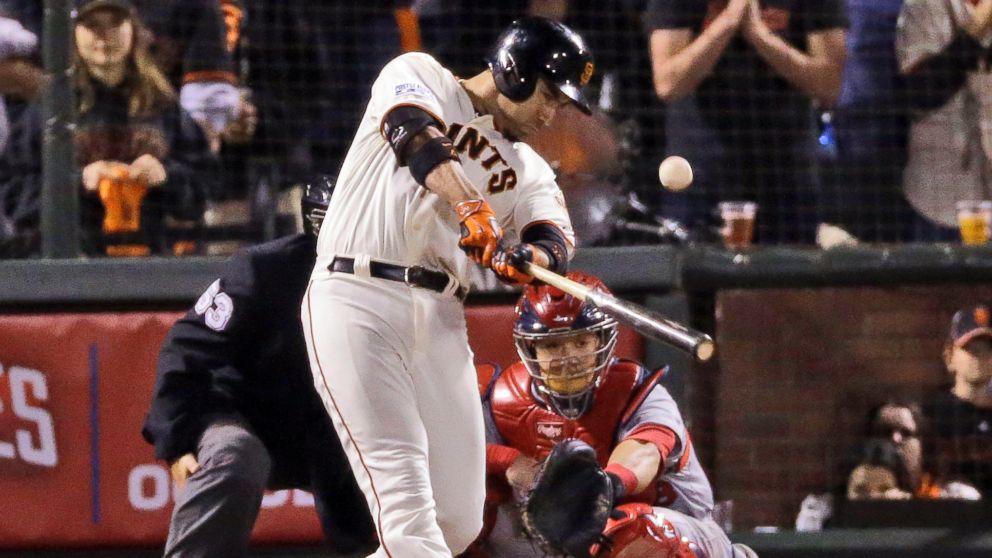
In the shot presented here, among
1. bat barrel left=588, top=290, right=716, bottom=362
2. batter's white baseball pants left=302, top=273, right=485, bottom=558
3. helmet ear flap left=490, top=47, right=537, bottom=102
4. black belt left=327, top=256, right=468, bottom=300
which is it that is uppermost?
helmet ear flap left=490, top=47, right=537, bottom=102

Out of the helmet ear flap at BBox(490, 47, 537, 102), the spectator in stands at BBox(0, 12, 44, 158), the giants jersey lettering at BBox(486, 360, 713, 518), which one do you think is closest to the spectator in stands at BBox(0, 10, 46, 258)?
the spectator in stands at BBox(0, 12, 44, 158)

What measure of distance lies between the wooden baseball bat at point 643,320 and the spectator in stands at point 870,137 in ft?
7.52

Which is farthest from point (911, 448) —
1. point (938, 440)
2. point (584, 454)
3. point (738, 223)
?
point (584, 454)

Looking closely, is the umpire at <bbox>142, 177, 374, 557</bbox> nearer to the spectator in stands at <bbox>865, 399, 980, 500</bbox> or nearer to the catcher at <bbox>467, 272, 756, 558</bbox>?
the catcher at <bbox>467, 272, 756, 558</bbox>

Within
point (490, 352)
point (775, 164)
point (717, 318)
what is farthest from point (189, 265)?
point (775, 164)

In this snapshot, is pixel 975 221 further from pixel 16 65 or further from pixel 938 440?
pixel 16 65

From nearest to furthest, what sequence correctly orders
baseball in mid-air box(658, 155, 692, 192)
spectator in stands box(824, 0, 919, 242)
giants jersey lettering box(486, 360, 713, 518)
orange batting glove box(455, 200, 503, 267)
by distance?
orange batting glove box(455, 200, 503, 267) < giants jersey lettering box(486, 360, 713, 518) < baseball in mid-air box(658, 155, 692, 192) < spectator in stands box(824, 0, 919, 242)

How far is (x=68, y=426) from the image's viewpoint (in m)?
4.78

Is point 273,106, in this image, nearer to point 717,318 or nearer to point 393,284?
point 717,318

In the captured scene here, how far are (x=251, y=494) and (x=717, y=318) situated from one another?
1738mm

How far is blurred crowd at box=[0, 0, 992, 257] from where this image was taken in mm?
5352

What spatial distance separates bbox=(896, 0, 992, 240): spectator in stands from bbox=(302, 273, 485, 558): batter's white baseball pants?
2580mm

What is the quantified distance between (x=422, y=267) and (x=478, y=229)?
21 cm

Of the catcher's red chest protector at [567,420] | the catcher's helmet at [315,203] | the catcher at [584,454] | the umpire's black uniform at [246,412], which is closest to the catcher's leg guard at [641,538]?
the catcher at [584,454]
